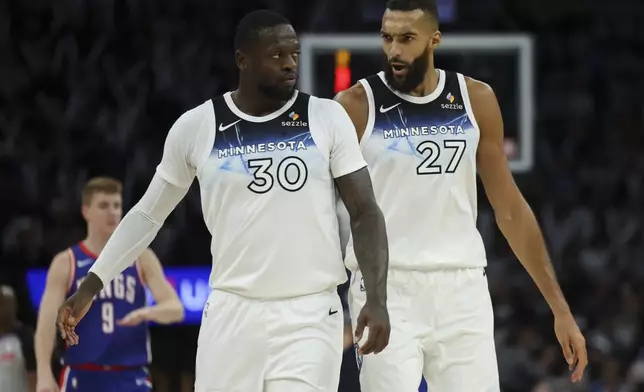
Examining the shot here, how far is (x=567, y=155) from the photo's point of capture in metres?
14.2

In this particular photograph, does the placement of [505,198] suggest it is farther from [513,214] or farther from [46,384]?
[46,384]

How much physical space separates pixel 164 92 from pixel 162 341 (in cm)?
281

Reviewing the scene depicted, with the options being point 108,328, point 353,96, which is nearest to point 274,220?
point 353,96

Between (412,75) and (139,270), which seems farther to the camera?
(139,270)

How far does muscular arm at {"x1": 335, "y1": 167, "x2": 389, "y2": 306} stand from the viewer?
4180 millimetres

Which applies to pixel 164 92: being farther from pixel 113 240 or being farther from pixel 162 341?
pixel 113 240

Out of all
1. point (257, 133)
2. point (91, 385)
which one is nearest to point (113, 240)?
point (257, 133)

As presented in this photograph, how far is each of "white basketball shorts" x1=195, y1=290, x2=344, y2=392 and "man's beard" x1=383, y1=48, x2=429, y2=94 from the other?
1030mm

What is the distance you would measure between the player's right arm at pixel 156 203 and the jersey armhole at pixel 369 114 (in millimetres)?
701

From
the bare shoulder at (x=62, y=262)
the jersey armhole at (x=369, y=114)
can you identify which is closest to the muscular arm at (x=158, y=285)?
the bare shoulder at (x=62, y=262)

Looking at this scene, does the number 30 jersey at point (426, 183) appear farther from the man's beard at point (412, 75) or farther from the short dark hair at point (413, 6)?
the short dark hair at point (413, 6)

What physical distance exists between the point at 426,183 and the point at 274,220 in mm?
783

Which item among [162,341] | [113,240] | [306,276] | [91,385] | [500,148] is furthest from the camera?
[162,341]

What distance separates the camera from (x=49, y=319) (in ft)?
21.3
